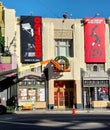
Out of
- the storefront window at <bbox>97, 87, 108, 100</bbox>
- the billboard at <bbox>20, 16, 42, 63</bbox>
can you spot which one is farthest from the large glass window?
the storefront window at <bbox>97, 87, 108, 100</bbox>

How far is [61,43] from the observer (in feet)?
173

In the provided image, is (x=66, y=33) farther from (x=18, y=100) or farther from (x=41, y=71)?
(x=18, y=100)

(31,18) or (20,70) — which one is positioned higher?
(31,18)

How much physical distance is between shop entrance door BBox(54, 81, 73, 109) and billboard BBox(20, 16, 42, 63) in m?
4.39

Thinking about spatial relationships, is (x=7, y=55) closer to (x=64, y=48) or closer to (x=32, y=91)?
(x=32, y=91)

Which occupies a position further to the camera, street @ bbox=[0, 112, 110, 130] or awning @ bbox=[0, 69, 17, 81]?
awning @ bbox=[0, 69, 17, 81]

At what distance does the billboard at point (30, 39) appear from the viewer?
167ft

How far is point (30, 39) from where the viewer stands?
51.0m

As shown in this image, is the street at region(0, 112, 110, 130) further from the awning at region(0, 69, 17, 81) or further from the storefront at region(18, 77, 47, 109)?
the storefront at region(18, 77, 47, 109)

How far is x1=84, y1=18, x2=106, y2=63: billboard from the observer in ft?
173

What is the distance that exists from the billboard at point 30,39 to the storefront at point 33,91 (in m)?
2.55

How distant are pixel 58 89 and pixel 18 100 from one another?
528 centimetres

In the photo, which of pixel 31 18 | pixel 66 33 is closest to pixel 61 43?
pixel 66 33

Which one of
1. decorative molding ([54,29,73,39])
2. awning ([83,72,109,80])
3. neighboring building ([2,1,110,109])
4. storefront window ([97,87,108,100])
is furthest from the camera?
storefront window ([97,87,108,100])
